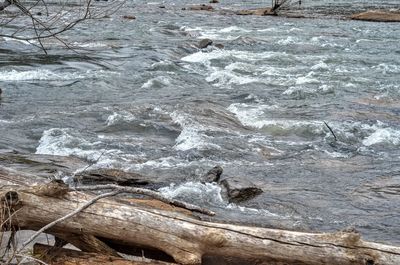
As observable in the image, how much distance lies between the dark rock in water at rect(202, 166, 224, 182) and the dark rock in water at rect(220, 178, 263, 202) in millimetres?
173

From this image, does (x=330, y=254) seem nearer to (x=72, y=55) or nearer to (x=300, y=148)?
(x=300, y=148)

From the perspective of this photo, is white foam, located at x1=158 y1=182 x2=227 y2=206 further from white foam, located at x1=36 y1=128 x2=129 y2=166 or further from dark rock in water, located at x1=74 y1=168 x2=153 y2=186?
white foam, located at x1=36 y1=128 x2=129 y2=166

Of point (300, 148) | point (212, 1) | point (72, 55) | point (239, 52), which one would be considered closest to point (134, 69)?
point (72, 55)

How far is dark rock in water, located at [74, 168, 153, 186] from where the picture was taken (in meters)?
6.42

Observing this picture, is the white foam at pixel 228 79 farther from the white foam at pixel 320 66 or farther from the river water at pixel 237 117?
the white foam at pixel 320 66

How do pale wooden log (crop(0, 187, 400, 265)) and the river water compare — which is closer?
pale wooden log (crop(0, 187, 400, 265))

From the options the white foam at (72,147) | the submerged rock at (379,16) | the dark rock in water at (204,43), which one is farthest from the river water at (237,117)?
the submerged rock at (379,16)

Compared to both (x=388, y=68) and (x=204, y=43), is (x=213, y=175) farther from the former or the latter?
(x=204, y=43)

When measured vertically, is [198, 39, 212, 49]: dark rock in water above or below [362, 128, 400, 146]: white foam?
above

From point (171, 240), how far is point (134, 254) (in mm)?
350

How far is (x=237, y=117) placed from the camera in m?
10.4

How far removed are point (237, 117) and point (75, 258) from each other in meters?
7.01

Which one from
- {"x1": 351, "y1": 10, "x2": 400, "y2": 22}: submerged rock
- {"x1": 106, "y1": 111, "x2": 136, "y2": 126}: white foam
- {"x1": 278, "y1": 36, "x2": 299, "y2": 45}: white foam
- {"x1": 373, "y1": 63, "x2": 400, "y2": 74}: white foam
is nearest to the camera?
{"x1": 106, "y1": 111, "x2": 136, "y2": 126}: white foam

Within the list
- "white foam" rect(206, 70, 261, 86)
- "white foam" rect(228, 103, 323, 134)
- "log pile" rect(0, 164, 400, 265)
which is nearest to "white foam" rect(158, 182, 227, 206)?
"log pile" rect(0, 164, 400, 265)
